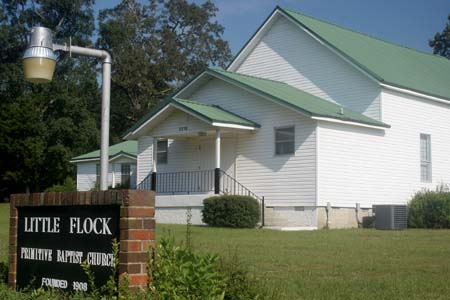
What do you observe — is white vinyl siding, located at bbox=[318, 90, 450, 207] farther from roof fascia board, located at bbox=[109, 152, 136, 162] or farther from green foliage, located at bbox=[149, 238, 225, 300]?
green foliage, located at bbox=[149, 238, 225, 300]

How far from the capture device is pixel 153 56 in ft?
196

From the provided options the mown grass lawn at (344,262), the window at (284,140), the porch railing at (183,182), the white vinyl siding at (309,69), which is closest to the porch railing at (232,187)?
the porch railing at (183,182)

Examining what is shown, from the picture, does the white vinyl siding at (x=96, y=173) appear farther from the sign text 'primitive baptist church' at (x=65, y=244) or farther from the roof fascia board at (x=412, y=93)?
the sign text 'primitive baptist church' at (x=65, y=244)

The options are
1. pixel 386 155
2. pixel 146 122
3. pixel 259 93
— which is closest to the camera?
pixel 259 93

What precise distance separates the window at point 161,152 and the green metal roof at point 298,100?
4.29 m

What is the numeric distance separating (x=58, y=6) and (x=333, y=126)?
113ft

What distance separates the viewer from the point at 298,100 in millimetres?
25953

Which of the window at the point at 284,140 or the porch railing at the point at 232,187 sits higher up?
the window at the point at 284,140

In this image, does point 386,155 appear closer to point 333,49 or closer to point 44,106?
point 333,49

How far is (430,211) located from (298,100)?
6.23 metres

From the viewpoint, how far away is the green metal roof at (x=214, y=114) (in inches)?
1005

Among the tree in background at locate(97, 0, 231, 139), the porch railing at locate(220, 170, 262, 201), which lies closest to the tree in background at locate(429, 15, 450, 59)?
the tree in background at locate(97, 0, 231, 139)

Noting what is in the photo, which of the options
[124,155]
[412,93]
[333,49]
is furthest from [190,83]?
[124,155]

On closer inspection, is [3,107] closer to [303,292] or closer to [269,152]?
[269,152]
